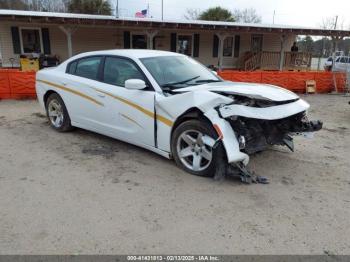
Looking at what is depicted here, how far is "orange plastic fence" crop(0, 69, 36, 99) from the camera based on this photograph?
34.1 feet

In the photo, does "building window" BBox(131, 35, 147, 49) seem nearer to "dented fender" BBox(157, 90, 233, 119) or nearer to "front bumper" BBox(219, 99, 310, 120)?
"dented fender" BBox(157, 90, 233, 119)

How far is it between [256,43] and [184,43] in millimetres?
5153

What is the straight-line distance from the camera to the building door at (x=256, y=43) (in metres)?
22.5

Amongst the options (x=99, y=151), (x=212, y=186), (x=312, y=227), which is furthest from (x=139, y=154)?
(x=312, y=227)

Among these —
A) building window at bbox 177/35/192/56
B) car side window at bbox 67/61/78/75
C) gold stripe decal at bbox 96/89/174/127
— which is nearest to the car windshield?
gold stripe decal at bbox 96/89/174/127

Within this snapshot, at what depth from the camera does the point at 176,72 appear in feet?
17.2

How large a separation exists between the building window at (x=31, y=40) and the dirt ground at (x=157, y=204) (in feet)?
46.7

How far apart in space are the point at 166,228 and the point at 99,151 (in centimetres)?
258

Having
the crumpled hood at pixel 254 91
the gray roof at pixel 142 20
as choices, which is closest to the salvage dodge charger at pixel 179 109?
the crumpled hood at pixel 254 91

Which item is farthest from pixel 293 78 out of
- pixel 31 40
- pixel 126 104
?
pixel 31 40

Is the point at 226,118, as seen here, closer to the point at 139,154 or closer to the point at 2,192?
the point at 139,154

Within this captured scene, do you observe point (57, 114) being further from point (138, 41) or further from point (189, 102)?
point (138, 41)

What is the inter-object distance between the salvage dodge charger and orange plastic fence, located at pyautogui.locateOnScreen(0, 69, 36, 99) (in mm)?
4893

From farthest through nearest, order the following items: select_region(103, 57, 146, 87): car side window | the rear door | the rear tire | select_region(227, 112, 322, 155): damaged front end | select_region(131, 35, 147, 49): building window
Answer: select_region(131, 35, 147, 49): building window < the rear tire < the rear door < select_region(103, 57, 146, 87): car side window < select_region(227, 112, 322, 155): damaged front end
